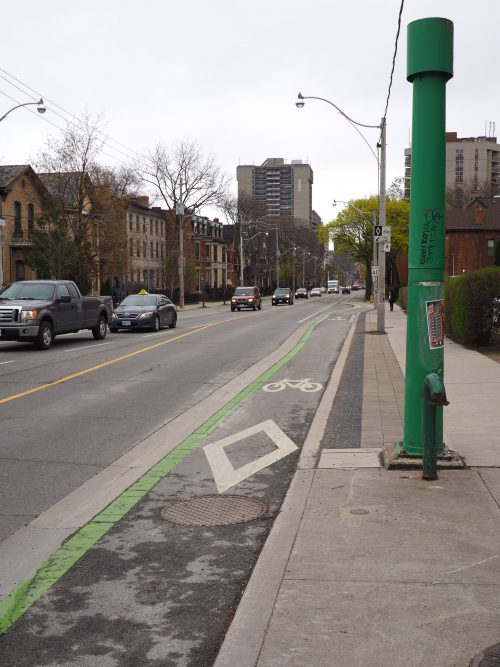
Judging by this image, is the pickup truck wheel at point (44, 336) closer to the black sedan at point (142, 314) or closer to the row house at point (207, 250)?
the black sedan at point (142, 314)

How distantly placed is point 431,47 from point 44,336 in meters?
15.0

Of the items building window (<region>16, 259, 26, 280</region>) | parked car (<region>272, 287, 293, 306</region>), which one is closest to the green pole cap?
building window (<region>16, 259, 26, 280</region>)

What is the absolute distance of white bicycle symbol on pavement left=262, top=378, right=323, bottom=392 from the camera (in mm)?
12406

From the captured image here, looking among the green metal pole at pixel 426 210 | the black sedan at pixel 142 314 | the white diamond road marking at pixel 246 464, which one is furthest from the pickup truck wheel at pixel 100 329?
the green metal pole at pixel 426 210

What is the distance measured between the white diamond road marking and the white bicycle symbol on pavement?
3046 millimetres

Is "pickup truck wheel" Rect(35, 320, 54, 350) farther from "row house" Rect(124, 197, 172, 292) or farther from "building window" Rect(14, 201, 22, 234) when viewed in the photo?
"row house" Rect(124, 197, 172, 292)

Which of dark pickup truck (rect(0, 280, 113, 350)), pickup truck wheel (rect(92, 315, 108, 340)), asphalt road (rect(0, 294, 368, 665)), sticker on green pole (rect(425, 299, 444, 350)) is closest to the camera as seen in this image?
asphalt road (rect(0, 294, 368, 665))

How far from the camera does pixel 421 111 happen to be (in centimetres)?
643

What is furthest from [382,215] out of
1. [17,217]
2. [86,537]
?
[17,217]

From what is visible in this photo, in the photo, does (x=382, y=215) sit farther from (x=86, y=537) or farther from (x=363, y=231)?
(x=363, y=231)

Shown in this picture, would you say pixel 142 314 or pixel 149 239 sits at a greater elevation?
pixel 149 239

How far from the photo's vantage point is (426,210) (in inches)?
255

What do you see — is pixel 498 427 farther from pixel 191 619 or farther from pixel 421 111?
pixel 191 619

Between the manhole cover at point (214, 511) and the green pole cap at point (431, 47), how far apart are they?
4146 mm
